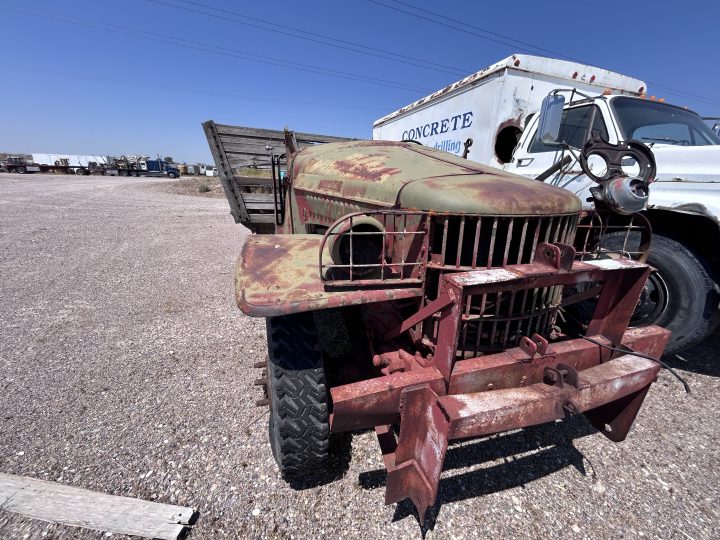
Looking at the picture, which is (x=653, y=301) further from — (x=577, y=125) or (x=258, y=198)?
(x=258, y=198)

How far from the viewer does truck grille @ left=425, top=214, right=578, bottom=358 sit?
1723 mm

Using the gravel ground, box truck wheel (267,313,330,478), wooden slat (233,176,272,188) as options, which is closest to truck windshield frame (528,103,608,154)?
the gravel ground

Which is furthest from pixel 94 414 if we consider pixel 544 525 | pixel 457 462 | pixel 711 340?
pixel 711 340

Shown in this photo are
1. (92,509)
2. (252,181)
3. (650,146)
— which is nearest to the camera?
(92,509)

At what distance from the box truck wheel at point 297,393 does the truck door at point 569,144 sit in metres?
3.08

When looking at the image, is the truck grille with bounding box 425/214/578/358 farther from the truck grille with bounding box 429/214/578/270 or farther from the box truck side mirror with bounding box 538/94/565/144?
the box truck side mirror with bounding box 538/94/565/144

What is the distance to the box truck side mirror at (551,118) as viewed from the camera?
9.43ft

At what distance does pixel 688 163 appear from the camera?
117 inches

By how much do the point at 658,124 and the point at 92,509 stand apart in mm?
5839

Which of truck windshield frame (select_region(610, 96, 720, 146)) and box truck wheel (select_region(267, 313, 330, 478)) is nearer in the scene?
box truck wheel (select_region(267, 313, 330, 478))

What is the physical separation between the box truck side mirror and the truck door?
0.32 metres

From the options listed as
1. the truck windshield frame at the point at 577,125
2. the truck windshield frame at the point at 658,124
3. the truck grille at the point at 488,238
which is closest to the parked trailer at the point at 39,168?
the truck windshield frame at the point at 577,125

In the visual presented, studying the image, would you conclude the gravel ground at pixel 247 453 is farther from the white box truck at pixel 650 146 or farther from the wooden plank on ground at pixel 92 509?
the white box truck at pixel 650 146

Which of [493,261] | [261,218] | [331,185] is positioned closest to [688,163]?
[493,261]
